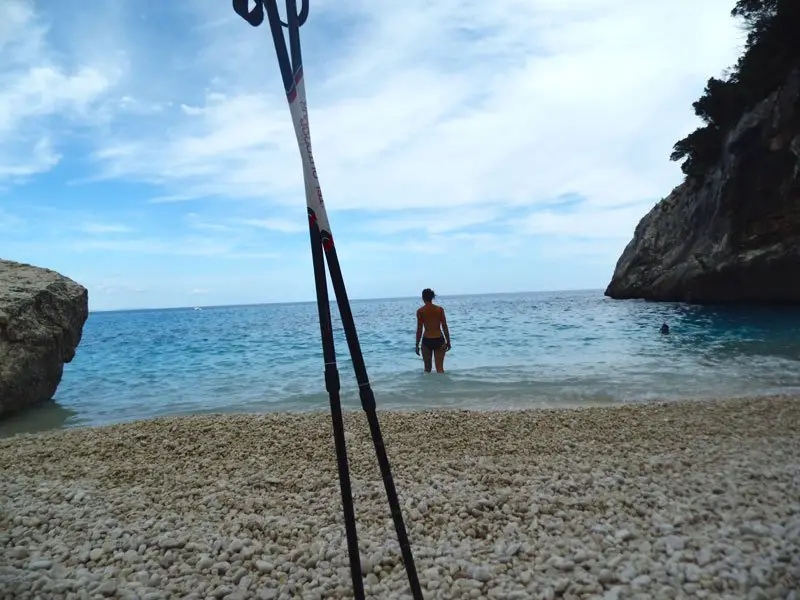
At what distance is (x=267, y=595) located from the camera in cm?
298

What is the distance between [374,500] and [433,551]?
972mm

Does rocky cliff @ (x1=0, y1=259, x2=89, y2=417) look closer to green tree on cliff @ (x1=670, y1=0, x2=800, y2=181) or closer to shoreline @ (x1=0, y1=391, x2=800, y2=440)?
shoreline @ (x1=0, y1=391, x2=800, y2=440)

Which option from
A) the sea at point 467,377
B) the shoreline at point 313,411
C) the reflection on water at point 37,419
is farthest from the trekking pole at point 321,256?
the reflection on water at point 37,419

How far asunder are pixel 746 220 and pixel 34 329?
112 ft

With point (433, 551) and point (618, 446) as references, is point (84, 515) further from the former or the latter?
point (618, 446)

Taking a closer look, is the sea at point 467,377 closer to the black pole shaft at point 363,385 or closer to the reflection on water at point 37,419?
the reflection on water at point 37,419

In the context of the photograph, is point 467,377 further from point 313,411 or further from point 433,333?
point 313,411

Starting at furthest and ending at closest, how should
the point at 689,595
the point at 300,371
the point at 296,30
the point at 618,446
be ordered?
the point at 300,371
the point at 618,446
the point at 689,595
the point at 296,30

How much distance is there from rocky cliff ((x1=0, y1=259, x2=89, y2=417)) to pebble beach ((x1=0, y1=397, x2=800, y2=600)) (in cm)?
316

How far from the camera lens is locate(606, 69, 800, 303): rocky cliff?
26.7 meters

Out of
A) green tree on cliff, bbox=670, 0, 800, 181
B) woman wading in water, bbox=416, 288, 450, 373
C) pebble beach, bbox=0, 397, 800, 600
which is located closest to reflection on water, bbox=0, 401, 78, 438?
pebble beach, bbox=0, 397, 800, 600

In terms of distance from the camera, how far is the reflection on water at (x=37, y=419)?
8617 mm

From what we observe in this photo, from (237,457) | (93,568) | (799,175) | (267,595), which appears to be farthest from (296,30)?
(799,175)

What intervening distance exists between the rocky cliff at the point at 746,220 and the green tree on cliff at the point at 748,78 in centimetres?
124
